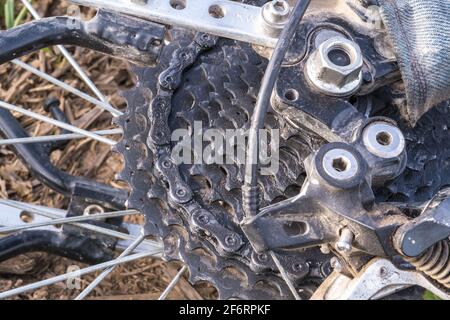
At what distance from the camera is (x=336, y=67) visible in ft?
2.79

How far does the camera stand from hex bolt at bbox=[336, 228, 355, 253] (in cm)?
77

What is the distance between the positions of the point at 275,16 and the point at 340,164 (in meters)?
0.22

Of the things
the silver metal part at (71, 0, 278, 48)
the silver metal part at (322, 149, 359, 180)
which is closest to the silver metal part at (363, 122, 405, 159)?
the silver metal part at (322, 149, 359, 180)

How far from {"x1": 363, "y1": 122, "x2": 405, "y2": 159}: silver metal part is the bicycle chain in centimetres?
12

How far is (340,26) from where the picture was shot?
93cm

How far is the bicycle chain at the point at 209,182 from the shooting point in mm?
957

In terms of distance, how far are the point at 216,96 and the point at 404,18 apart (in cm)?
28

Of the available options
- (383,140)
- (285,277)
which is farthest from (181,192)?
(383,140)

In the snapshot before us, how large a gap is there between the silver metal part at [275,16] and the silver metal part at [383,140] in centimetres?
17

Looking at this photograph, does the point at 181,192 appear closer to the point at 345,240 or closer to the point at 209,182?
the point at 209,182

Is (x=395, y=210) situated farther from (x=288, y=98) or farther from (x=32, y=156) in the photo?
(x=32, y=156)

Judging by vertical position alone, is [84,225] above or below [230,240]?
below

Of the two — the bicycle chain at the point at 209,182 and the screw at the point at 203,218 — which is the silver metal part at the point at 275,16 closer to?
the bicycle chain at the point at 209,182

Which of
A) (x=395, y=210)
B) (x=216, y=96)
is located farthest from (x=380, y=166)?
(x=216, y=96)
